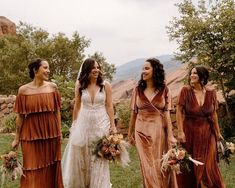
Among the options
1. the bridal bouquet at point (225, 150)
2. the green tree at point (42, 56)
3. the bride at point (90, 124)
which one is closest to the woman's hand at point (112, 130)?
the bride at point (90, 124)

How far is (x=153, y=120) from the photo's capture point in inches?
284

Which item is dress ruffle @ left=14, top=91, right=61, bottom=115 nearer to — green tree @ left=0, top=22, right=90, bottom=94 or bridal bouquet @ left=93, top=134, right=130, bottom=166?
bridal bouquet @ left=93, top=134, right=130, bottom=166

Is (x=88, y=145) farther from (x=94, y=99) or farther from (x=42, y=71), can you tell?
(x=42, y=71)

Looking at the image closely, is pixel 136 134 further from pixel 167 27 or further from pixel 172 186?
pixel 167 27

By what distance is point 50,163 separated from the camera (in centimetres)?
738

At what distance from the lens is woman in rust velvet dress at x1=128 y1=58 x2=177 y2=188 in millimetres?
7148

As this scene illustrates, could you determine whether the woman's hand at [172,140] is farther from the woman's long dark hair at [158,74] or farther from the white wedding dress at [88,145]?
the white wedding dress at [88,145]

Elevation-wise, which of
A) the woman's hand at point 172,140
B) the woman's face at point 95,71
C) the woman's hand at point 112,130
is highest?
the woman's face at point 95,71

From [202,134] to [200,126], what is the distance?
0.42 feet

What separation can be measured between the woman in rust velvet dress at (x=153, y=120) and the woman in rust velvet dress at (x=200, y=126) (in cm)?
33

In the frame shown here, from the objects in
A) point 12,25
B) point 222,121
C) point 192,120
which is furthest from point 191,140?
point 12,25

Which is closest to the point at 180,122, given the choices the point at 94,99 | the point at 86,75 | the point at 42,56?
the point at 94,99

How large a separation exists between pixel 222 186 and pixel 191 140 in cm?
86

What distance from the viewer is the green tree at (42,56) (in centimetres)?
2514
